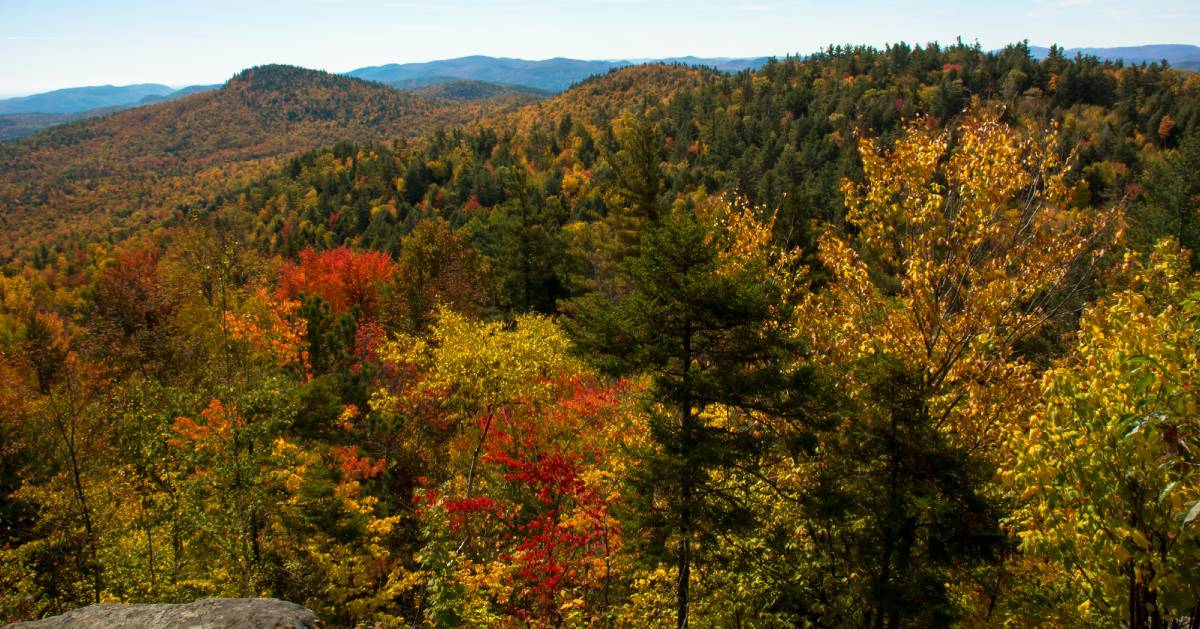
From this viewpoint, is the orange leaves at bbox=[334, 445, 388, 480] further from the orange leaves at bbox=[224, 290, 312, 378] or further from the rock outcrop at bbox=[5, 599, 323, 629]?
the rock outcrop at bbox=[5, 599, 323, 629]

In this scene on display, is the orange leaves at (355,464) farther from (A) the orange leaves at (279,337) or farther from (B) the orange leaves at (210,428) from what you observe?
(A) the orange leaves at (279,337)

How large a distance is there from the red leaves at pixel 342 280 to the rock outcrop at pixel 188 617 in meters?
38.0

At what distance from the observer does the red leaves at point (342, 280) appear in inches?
1870

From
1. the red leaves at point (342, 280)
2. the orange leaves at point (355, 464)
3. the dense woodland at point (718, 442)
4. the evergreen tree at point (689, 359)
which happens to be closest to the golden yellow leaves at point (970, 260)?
the dense woodland at point (718, 442)

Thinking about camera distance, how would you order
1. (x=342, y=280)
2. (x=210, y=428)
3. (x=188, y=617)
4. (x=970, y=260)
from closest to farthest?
(x=188, y=617), (x=970, y=260), (x=210, y=428), (x=342, y=280)

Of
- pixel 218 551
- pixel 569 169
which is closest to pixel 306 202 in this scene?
pixel 569 169

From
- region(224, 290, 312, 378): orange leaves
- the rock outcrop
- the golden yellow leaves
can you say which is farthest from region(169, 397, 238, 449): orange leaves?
the golden yellow leaves

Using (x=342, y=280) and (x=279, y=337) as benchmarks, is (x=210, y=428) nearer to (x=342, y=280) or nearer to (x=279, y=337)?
(x=279, y=337)

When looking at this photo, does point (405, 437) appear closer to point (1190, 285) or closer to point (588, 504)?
point (588, 504)

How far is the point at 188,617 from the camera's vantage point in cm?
907

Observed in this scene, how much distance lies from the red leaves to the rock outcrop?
1497 inches

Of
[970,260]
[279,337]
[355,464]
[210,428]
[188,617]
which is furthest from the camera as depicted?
[279,337]

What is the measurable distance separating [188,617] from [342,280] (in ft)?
142

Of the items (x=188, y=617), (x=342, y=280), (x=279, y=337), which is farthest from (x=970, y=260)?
(x=342, y=280)
